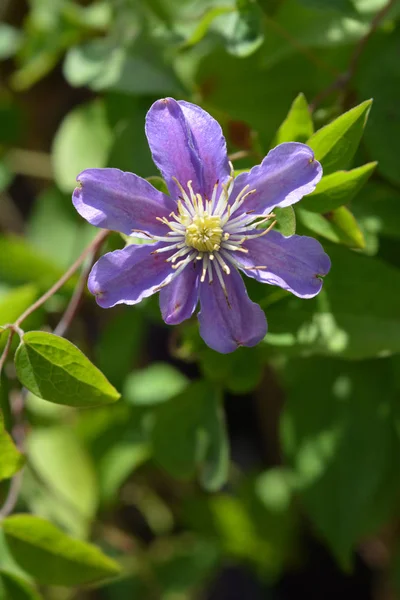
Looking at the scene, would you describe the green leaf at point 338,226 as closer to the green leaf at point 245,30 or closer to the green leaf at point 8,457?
the green leaf at point 245,30

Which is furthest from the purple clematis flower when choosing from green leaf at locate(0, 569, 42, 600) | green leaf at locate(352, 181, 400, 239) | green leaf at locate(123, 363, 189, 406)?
green leaf at locate(123, 363, 189, 406)

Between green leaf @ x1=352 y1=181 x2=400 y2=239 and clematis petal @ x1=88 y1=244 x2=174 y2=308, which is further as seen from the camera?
green leaf @ x1=352 y1=181 x2=400 y2=239

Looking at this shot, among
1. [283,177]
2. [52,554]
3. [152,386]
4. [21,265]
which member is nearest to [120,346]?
[152,386]

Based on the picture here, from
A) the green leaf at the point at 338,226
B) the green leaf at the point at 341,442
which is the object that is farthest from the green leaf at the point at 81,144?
the green leaf at the point at 338,226

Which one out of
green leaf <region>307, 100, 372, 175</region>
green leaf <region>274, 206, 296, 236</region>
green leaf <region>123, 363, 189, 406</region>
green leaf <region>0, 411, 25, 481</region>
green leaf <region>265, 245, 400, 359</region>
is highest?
green leaf <region>307, 100, 372, 175</region>

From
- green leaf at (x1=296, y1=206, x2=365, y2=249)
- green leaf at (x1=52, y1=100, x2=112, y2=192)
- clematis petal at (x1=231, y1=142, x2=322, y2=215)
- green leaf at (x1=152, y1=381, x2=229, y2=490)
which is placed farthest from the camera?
green leaf at (x1=52, y1=100, x2=112, y2=192)

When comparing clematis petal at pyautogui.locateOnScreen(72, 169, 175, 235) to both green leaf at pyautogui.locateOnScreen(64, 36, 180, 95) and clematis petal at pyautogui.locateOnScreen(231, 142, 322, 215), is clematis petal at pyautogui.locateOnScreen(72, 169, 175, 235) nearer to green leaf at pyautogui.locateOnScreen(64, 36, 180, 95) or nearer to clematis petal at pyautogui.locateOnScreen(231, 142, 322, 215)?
clematis petal at pyautogui.locateOnScreen(231, 142, 322, 215)

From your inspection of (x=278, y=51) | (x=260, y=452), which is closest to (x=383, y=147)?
(x=278, y=51)

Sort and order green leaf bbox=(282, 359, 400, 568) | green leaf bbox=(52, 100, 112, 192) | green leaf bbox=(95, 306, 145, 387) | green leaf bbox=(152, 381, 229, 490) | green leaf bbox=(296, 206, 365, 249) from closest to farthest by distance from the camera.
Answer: green leaf bbox=(296, 206, 365, 249), green leaf bbox=(152, 381, 229, 490), green leaf bbox=(282, 359, 400, 568), green leaf bbox=(95, 306, 145, 387), green leaf bbox=(52, 100, 112, 192)
